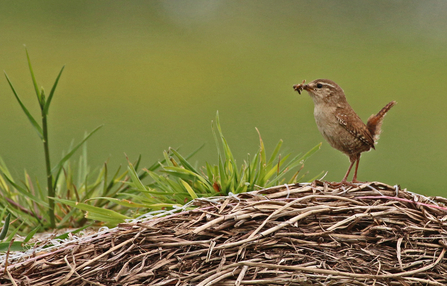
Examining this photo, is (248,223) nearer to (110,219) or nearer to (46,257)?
(110,219)

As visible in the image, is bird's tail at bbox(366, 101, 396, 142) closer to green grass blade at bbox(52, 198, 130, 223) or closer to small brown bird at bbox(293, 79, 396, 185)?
small brown bird at bbox(293, 79, 396, 185)

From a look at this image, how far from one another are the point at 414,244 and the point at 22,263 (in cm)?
144

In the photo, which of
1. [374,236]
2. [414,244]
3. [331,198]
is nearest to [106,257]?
[331,198]

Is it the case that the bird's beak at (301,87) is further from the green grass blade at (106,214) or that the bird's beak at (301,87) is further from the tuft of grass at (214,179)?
the green grass blade at (106,214)

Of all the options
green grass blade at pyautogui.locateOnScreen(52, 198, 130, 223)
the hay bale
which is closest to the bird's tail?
the hay bale

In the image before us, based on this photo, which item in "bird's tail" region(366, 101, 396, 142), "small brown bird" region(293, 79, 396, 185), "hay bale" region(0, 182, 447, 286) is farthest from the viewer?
"bird's tail" region(366, 101, 396, 142)

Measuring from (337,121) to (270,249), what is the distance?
31.1 inches

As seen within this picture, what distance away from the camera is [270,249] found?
1545 mm

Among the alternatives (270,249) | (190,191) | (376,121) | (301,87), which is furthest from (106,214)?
(376,121)

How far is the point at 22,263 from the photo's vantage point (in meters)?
1.65

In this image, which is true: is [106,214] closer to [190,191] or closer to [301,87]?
[190,191]

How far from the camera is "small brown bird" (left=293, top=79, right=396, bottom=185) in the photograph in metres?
2.06

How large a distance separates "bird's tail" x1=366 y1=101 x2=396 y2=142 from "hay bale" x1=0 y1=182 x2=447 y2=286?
646 mm

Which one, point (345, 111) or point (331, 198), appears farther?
point (345, 111)
